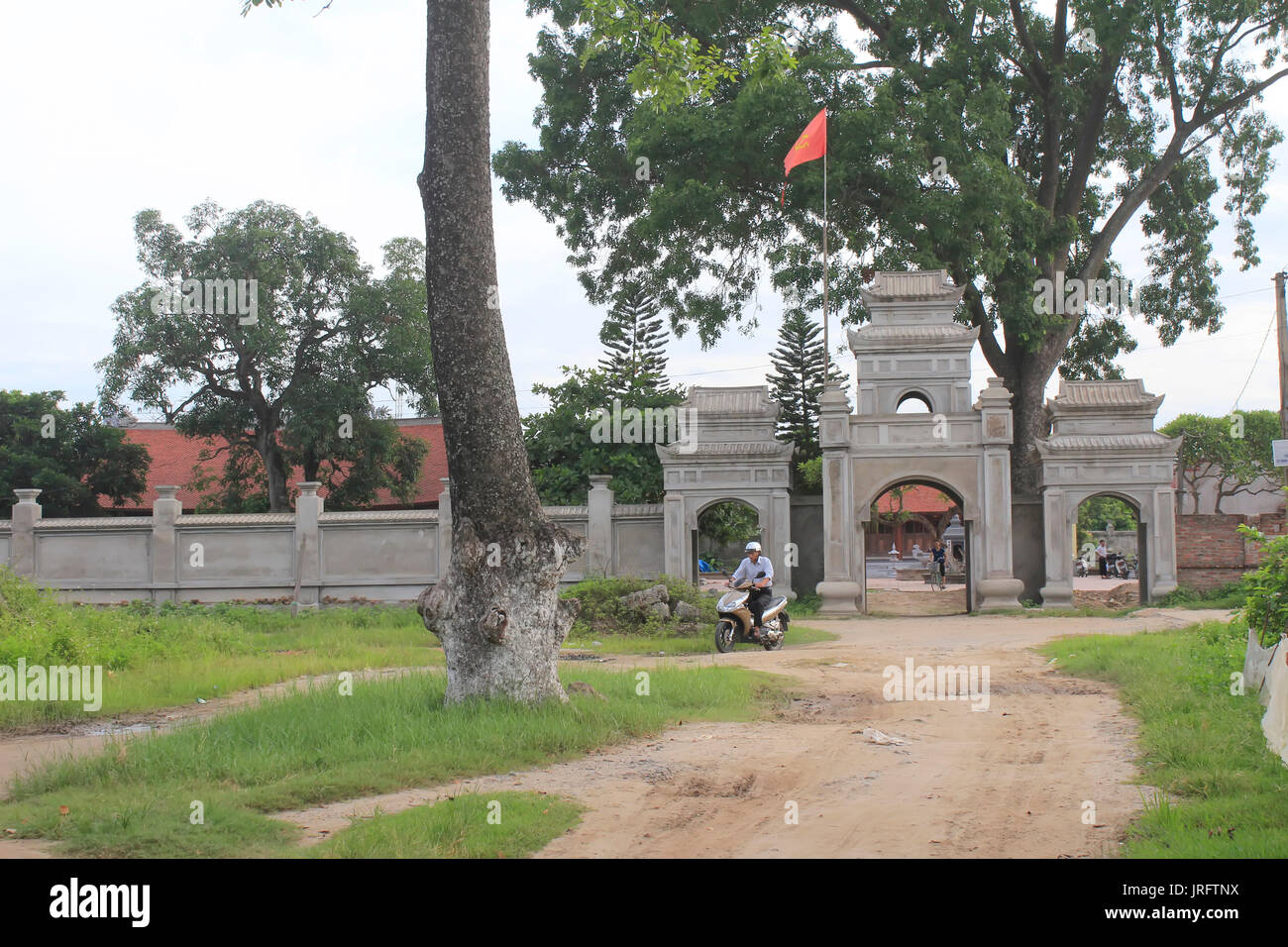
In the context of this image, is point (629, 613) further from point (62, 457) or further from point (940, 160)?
point (62, 457)

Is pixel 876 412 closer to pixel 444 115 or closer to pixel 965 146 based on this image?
pixel 965 146

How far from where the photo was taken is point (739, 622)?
13906 millimetres

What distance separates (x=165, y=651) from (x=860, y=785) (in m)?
9.07

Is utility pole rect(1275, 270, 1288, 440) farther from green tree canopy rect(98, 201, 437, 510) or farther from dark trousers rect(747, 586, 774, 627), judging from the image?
green tree canopy rect(98, 201, 437, 510)

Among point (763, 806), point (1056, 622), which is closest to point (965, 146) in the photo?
point (1056, 622)

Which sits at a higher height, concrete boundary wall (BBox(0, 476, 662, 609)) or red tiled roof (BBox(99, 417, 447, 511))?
red tiled roof (BBox(99, 417, 447, 511))

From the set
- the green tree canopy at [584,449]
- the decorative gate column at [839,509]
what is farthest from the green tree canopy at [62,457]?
the decorative gate column at [839,509]

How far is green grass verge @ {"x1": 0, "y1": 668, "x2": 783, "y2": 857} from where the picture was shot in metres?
5.22

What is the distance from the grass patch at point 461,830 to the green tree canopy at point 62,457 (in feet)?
80.4

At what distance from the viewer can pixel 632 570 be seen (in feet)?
68.2

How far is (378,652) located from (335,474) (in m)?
18.3

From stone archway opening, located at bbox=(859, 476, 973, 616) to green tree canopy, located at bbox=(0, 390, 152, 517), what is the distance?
18.9 m

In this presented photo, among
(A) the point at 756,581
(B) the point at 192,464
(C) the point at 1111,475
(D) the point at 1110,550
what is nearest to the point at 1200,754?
(A) the point at 756,581

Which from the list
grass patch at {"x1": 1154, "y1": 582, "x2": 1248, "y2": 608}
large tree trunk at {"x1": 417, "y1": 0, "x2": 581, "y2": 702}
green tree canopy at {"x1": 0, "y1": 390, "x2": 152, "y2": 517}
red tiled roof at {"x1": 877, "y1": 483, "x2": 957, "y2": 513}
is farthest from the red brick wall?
green tree canopy at {"x1": 0, "y1": 390, "x2": 152, "y2": 517}
